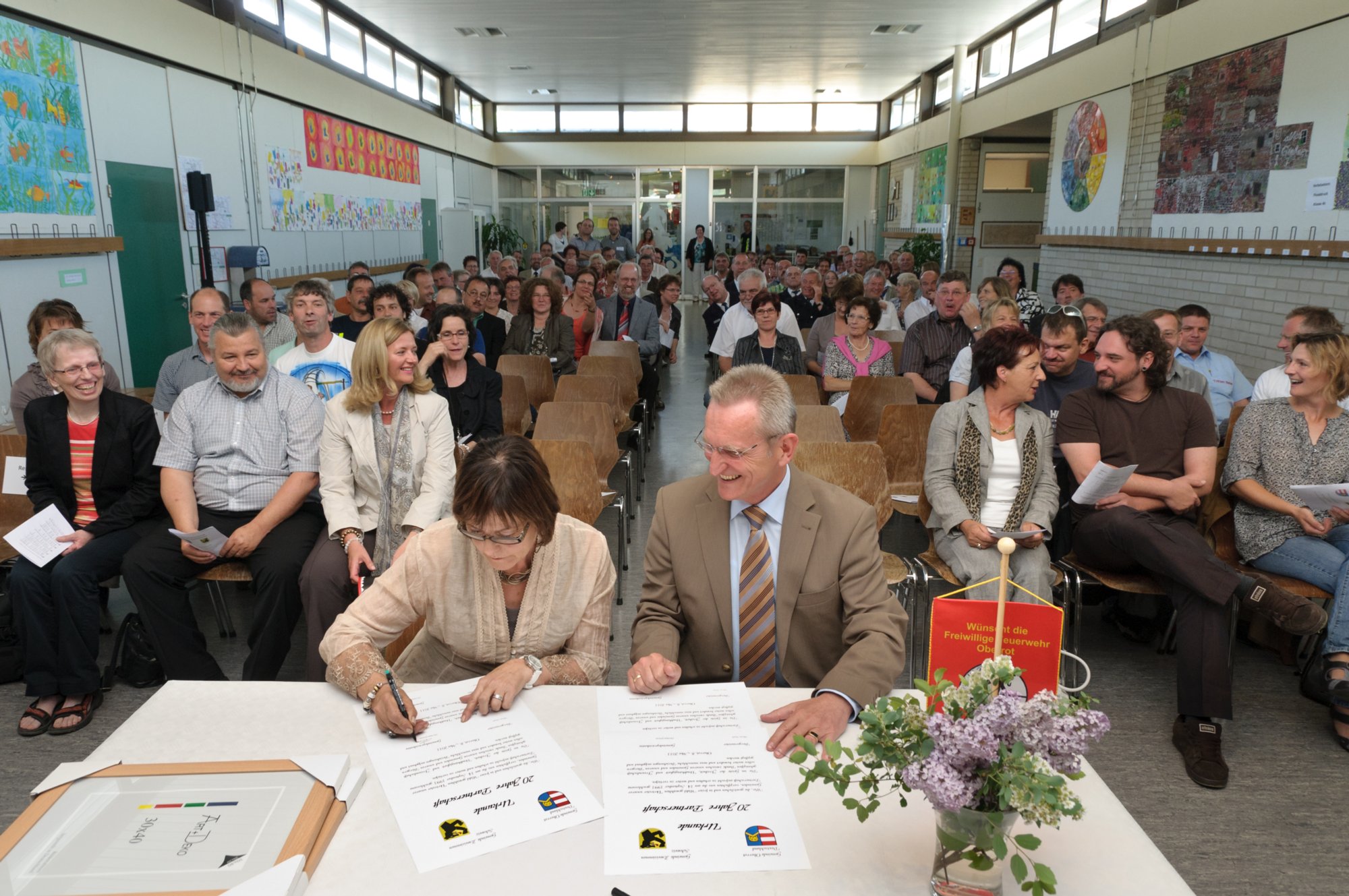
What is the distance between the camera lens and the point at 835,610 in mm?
2166

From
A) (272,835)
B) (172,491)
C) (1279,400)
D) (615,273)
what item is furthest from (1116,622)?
(615,273)

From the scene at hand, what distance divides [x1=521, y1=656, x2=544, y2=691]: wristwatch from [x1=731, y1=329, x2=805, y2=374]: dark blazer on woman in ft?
15.1

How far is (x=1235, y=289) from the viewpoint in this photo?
704 cm

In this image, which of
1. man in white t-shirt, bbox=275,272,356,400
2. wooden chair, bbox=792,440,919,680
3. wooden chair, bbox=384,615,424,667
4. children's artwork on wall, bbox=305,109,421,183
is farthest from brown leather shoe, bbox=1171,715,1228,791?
children's artwork on wall, bbox=305,109,421,183

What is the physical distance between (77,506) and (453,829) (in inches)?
120

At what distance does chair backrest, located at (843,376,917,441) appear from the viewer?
5.27 m

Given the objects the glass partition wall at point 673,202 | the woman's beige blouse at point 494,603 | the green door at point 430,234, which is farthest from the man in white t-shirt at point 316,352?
the glass partition wall at point 673,202

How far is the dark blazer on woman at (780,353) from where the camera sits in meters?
6.38

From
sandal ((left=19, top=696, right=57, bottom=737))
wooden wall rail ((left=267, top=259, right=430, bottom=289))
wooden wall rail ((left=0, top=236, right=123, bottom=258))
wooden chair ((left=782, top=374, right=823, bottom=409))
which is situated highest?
wooden wall rail ((left=0, top=236, right=123, bottom=258))

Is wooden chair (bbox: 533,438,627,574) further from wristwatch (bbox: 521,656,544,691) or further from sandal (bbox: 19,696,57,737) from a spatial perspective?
sandal (bbox: 19,696,57,737)

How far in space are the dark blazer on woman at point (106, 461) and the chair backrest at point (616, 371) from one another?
2992 millimetres

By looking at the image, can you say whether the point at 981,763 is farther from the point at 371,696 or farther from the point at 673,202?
the point at 673,202

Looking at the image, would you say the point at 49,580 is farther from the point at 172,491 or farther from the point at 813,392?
the point at 813,392

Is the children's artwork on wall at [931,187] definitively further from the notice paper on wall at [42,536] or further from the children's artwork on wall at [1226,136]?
the notice paper on wall at [42,536]
